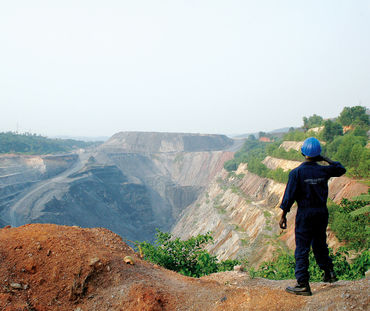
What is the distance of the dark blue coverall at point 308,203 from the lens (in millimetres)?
3771

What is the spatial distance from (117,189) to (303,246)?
55.7 meters

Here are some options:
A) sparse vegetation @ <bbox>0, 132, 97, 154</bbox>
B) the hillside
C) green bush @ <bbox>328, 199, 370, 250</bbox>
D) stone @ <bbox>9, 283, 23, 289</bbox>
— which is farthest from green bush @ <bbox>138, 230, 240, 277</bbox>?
sparse vegetation @ <bbox>0, 132, 97, 154</bbox>

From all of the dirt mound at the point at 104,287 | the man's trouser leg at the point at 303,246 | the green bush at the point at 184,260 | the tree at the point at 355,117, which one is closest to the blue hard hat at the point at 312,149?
the man's trouser leg at the point at 303,246

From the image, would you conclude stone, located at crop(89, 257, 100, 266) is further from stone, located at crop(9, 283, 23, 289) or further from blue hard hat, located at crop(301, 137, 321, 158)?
blue hard hat, located at crop(301, 137, 321, 158)

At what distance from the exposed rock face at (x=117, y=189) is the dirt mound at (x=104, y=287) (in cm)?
3576

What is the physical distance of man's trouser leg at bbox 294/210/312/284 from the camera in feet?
12.3

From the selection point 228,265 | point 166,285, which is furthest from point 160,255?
point 166,285

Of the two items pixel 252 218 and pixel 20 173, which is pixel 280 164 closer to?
pixel 252 218

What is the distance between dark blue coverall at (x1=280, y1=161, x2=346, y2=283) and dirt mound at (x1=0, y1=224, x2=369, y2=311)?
1.86 ft

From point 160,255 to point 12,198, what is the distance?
40.8 meters

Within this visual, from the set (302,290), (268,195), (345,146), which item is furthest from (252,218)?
(302,290)

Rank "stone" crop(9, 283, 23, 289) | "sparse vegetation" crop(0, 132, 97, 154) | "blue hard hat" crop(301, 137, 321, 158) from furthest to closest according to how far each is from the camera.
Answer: "sparse vegetation" crop(0, 132, 97, 154) → "stone" crop(9, 283, 23, 289) → "blue hard hat" crop(301, 137, 321, 158)

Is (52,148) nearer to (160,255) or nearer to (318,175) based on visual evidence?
(160,255)

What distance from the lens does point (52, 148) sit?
7344 centimetres
